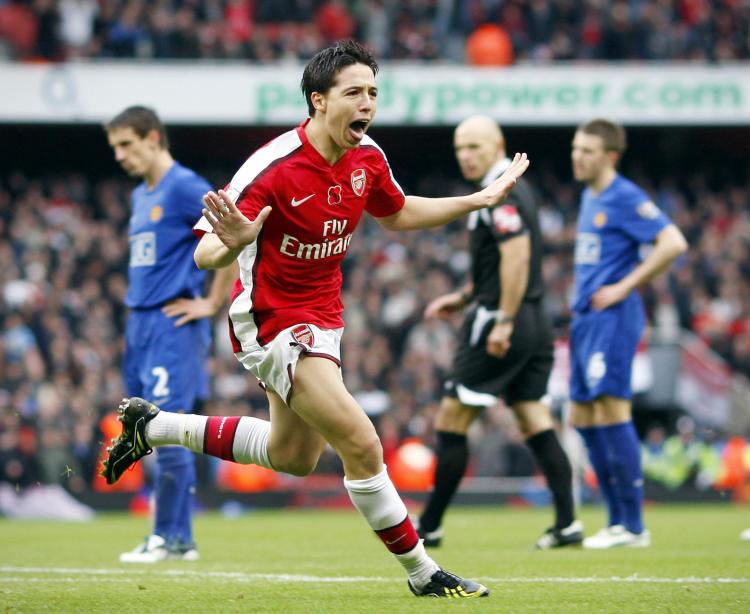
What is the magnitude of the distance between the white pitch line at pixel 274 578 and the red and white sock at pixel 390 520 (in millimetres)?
728

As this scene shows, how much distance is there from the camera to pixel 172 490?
23.6 feet

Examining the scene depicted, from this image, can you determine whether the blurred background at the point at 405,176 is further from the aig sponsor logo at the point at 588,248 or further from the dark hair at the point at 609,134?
the dark hair at the point at 609,134

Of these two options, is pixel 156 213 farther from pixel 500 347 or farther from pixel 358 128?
pixel 358 128

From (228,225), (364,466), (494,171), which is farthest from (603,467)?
(228,225)

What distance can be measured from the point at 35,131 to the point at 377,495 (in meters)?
19.1

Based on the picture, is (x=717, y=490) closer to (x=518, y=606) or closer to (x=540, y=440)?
(x=540, y=440)

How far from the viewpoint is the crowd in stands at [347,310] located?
1480 cm

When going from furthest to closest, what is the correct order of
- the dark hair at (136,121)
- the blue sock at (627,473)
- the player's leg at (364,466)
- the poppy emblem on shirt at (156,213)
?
1. the blue sock at (627,473)
2. the dark hair at (136,121)
3. the poppy emblem on shirt at (156,213)
4. the player's leg at (364,466)

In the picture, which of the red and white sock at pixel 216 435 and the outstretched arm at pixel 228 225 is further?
the red and white sock at pixel 216 435

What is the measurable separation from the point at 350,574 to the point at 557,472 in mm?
2077

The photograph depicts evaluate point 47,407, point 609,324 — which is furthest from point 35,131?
point 609,324

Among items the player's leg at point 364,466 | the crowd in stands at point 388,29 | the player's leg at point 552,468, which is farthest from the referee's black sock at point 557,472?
the crowd in stands at point 388,29

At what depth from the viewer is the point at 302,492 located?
1446 cm

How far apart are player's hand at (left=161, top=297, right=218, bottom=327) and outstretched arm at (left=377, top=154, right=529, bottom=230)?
1909mm
